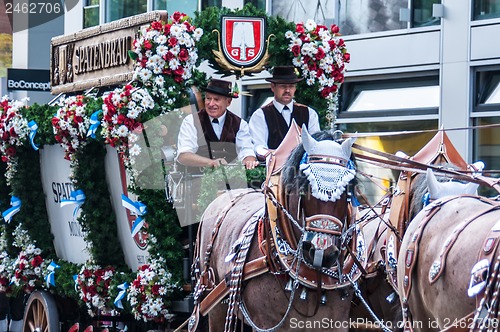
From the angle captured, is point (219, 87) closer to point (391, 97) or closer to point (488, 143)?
point (488, 143)

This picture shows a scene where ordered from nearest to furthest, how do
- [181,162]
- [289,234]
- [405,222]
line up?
[289,234]
[405,222]
[181,162]

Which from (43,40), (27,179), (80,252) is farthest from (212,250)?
(43,40)

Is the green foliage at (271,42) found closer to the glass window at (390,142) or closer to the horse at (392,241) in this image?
the horse at (392,241)

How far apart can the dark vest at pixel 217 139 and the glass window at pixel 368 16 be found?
6.44 metres

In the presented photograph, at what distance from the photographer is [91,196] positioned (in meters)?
9.55

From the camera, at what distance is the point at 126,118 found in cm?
839

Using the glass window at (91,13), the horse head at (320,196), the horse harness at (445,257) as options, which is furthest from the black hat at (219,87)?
the glass window at (91,13)

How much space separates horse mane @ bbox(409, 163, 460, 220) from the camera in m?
7.02

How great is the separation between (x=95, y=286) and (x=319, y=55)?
3.08 m

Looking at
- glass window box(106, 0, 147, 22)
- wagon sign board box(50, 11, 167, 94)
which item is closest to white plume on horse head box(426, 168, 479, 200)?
wagon sign board box(50, 11, 167, 94)

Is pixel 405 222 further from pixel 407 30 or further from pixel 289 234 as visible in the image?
pixel 407 30

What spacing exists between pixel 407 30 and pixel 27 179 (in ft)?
20.2

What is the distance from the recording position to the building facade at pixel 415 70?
513 inches

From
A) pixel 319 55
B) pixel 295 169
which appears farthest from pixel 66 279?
pixel 295 169
